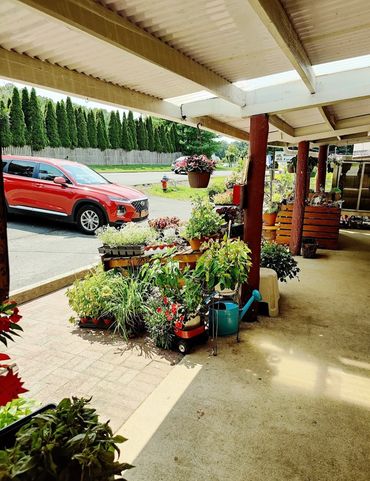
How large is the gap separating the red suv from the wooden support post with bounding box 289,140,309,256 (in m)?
3.69

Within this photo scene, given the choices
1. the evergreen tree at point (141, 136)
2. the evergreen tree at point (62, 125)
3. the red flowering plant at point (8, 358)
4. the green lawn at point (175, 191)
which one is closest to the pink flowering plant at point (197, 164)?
the red flowering plant at point (8, 358)

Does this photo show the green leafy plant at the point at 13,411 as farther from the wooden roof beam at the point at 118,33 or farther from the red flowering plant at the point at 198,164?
the red flowering plant at the point at 198,164

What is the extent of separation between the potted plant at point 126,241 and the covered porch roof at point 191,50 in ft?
5.08

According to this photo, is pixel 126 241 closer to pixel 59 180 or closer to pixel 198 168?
pixel 198 168

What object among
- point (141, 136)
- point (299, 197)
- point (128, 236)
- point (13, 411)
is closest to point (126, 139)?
point (141, 136)

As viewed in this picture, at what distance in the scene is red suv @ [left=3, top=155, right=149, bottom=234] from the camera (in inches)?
301

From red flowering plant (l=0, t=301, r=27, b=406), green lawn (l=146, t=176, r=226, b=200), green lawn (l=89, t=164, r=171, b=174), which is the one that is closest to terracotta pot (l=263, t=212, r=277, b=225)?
green lawn (l=146, t=176, r=226, b=200)

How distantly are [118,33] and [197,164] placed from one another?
2.19 metres

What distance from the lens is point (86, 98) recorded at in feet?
10.5

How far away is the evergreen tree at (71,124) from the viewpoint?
12.7 meters

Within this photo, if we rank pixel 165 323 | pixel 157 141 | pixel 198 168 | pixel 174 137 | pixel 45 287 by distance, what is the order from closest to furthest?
pixel 165 323
pixel 198 168
pixel 45 287
pixel 174 137
pixel 157 141

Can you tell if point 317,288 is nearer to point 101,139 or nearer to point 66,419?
point 66,419

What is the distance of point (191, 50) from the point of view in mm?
2668

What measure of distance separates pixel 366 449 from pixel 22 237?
297 inches
